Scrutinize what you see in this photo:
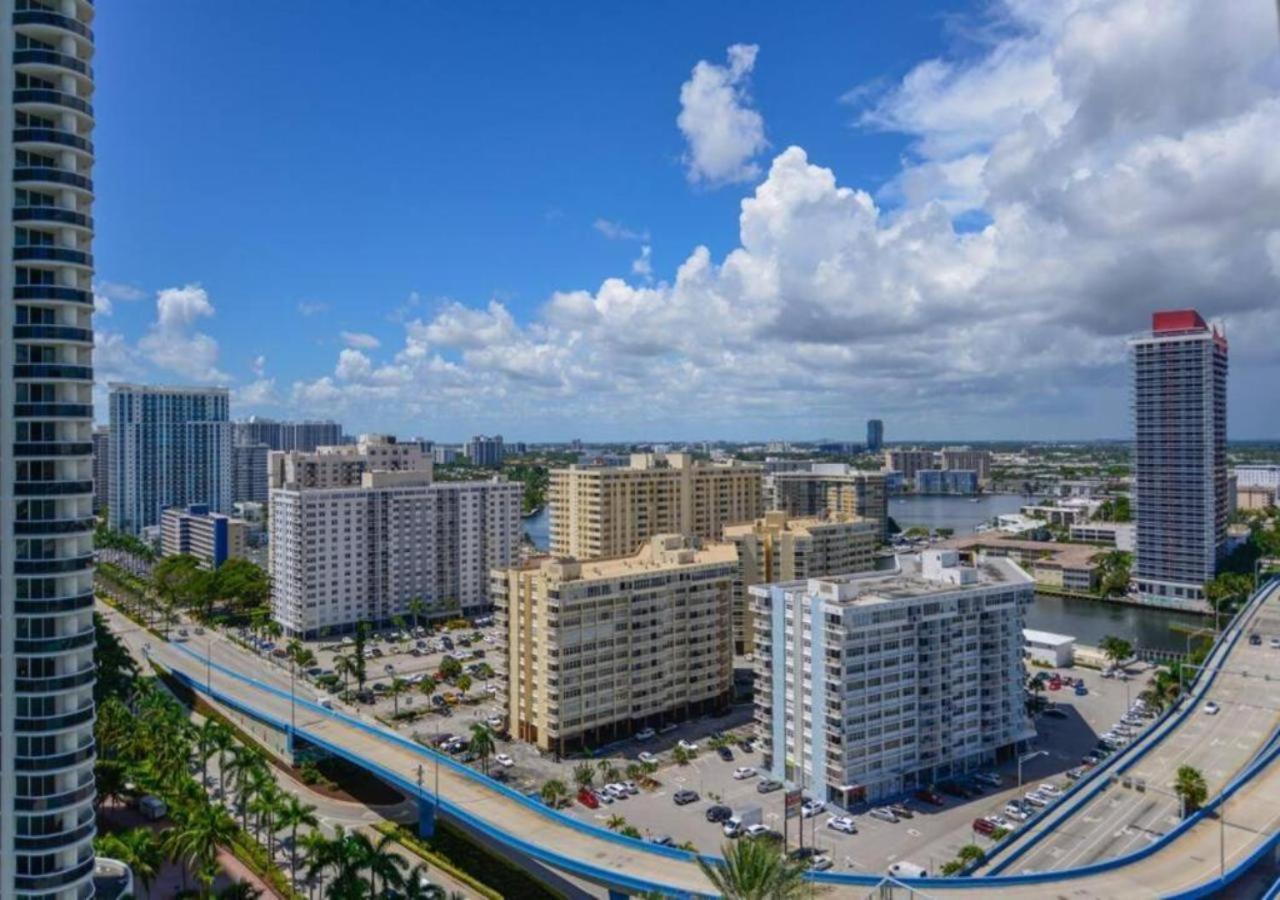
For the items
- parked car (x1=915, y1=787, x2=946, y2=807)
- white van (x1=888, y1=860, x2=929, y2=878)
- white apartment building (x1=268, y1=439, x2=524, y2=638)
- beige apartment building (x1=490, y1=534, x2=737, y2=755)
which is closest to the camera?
white van (x1=888, y1=860, x2=929, y2=878)

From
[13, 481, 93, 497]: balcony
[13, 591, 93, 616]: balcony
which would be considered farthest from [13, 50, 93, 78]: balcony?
[13, 591, 93, 616]: balcony

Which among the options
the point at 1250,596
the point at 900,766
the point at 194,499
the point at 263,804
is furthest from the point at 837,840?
the point at 194,499

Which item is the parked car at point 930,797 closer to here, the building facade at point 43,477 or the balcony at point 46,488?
the building facade at point 43,477

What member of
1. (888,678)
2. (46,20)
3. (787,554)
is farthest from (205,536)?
(46,20)

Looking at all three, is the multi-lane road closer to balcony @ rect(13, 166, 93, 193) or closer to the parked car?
the parked car

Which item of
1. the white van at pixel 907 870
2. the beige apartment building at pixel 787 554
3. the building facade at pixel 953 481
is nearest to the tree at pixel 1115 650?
the beige apartment building at pixel 787 554

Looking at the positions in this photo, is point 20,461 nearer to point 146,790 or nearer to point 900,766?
point 146,790
